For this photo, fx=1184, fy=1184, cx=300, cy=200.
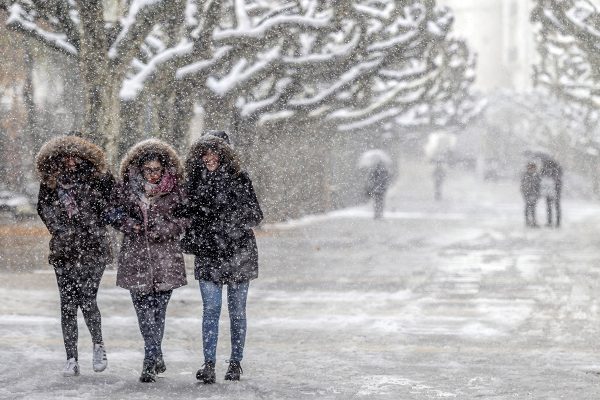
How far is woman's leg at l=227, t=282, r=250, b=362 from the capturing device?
6.97m

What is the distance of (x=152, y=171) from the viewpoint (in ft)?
22.8

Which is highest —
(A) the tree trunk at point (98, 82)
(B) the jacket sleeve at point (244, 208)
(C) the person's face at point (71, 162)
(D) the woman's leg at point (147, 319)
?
(A) the tree trunk at point (98, 82)

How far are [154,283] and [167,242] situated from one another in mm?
251

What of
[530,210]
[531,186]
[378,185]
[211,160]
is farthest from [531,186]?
[211,160]

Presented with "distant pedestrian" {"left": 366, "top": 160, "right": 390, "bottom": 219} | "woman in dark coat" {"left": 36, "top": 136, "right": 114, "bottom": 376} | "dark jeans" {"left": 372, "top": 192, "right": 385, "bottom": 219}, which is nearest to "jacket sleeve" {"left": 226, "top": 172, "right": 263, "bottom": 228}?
"woman in dark coat" {"left": 36, "top": 136, "right": 114, "bottom": 376}

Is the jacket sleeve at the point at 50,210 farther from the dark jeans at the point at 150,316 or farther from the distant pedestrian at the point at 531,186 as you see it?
the distant pedestrian at the point at 531,186

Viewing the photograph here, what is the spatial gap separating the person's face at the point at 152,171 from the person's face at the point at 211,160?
0.27m

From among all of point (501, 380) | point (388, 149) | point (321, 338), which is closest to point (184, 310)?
point (321, 338)

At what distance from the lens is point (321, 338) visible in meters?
9.02

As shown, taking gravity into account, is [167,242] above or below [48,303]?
above

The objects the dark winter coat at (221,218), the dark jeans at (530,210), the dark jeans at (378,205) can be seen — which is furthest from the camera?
the dark jeans at (378,205)

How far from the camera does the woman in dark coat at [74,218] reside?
7039 millimetres

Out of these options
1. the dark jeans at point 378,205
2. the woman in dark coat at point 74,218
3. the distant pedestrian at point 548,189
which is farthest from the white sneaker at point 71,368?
the dark jeans at point 378,205

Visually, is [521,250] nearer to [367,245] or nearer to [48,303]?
[367,245]
